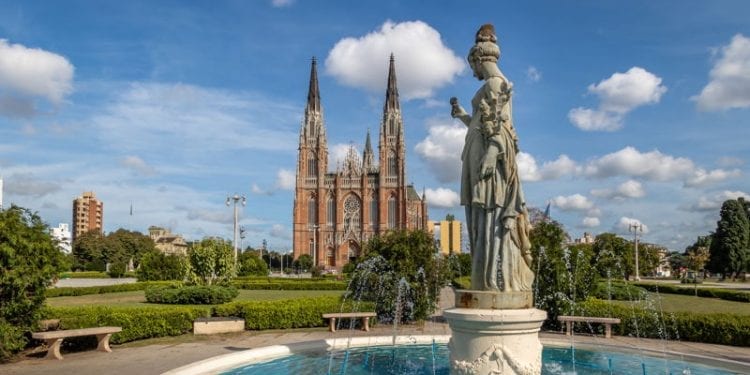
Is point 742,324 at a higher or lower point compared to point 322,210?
lower

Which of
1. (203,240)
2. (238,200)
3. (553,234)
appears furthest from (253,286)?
(553,234)

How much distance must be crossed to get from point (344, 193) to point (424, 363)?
8324 cm

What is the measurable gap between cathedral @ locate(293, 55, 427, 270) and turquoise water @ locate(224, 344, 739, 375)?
254 ft

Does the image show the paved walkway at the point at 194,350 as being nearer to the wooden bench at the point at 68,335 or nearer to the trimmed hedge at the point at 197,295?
the wooden bench at the point at 68,335

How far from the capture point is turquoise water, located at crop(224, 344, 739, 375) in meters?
9.42

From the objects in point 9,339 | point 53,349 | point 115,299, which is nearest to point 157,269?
point 115,299

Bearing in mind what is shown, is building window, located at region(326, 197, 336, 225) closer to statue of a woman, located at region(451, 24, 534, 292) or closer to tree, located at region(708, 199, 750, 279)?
tree, located at region(708, 199, 750, 279)

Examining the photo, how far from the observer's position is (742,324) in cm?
1255

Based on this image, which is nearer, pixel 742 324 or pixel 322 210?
pixel 742 324

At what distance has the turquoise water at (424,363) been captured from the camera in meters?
9.42

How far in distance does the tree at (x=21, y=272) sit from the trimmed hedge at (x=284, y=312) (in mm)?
4994

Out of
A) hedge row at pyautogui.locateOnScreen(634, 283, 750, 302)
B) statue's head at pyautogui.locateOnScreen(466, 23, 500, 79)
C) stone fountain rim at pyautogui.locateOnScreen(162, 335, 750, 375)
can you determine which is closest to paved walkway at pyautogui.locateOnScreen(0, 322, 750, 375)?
stone fountain rim at pyautogui.locateOnScreen(162, 335, 750, 375)

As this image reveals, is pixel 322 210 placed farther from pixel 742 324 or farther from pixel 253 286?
pixel 742 324

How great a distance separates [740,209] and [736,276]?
313 inches
